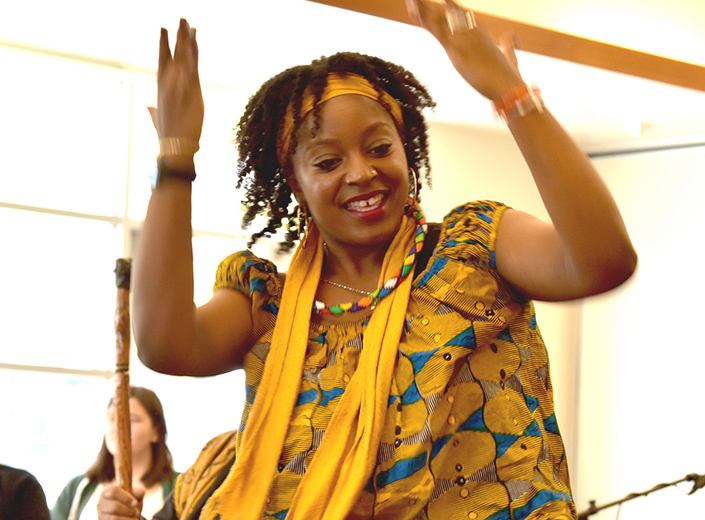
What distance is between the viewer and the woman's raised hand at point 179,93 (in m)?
1.55

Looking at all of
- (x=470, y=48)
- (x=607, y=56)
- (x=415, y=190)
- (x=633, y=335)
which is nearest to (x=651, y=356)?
(x=633, y=335)

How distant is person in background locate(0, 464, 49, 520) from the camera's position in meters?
2.83

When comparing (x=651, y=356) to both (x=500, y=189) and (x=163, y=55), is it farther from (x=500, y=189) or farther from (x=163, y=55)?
(x=163, y=55)

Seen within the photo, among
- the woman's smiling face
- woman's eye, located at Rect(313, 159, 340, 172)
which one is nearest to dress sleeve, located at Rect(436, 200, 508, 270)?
the woman's smiling face

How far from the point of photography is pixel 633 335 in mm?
6730

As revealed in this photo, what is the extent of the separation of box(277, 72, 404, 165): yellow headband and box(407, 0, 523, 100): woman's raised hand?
0.25 m

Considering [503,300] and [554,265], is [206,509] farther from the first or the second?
[554,265]

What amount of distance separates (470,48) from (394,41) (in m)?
4.11

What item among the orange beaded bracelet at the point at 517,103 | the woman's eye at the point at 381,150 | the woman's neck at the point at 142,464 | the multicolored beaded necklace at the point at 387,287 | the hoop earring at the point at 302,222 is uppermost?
the orange beaded bracelet at the point at 517,103

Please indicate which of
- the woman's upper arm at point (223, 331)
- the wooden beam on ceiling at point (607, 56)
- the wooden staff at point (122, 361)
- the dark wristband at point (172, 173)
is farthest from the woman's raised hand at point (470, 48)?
the wooden beam on ceiling at point (607, 56)

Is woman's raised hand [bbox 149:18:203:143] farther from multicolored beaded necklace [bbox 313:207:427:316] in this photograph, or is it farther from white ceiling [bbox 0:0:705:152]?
white ceiling [bbox 0:0:705:152]

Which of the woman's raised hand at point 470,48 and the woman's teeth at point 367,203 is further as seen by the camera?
the woman's teeth at point 367,203

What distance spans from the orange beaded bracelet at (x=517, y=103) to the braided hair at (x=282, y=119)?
0.40 m

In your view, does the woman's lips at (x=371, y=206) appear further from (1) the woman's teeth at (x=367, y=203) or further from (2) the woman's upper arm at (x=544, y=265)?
(2) the woman's upper arm at (x=544, y=265)
